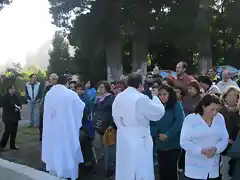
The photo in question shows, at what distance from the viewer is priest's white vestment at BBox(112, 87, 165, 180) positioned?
5.78 metres

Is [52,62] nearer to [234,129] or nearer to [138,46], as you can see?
[138,46]

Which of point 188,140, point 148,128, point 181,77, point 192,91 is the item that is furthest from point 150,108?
point 181,77

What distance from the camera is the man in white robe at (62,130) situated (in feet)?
25.2

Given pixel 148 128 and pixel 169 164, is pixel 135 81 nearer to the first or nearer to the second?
pixel 148 128

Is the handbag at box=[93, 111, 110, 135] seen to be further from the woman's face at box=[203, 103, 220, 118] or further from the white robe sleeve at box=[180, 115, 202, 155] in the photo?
the woman's face at box=[203, 103, 220, 118]

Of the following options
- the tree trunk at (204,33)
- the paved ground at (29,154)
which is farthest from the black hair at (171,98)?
the tree trunk at (204,33)

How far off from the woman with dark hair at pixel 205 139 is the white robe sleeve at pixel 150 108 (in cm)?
59

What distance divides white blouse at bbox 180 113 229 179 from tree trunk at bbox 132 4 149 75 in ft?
66.9

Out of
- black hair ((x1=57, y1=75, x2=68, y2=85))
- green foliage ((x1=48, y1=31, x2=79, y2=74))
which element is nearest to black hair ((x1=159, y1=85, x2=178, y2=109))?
black hair ((x1=57, y1=75, x2=68, y2=85))

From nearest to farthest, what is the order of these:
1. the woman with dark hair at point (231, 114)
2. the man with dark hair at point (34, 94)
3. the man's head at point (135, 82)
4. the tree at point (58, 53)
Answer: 1. the woman with dark hair at point (231, 114)
2. the man's head at point (135, 82)
3. the man with dark hair at point (34, 94)
4. the tree at point (58, 53)

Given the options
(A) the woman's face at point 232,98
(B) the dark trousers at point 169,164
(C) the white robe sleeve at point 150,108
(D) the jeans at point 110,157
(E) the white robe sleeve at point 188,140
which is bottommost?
(D) the jeans at point 110,157

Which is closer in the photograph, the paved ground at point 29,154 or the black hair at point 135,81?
the black hair at point 135,81

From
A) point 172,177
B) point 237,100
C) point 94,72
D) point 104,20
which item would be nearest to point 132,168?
point 172,177

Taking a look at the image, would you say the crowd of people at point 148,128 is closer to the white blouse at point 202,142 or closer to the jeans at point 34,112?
the white blouse at point 202,142
